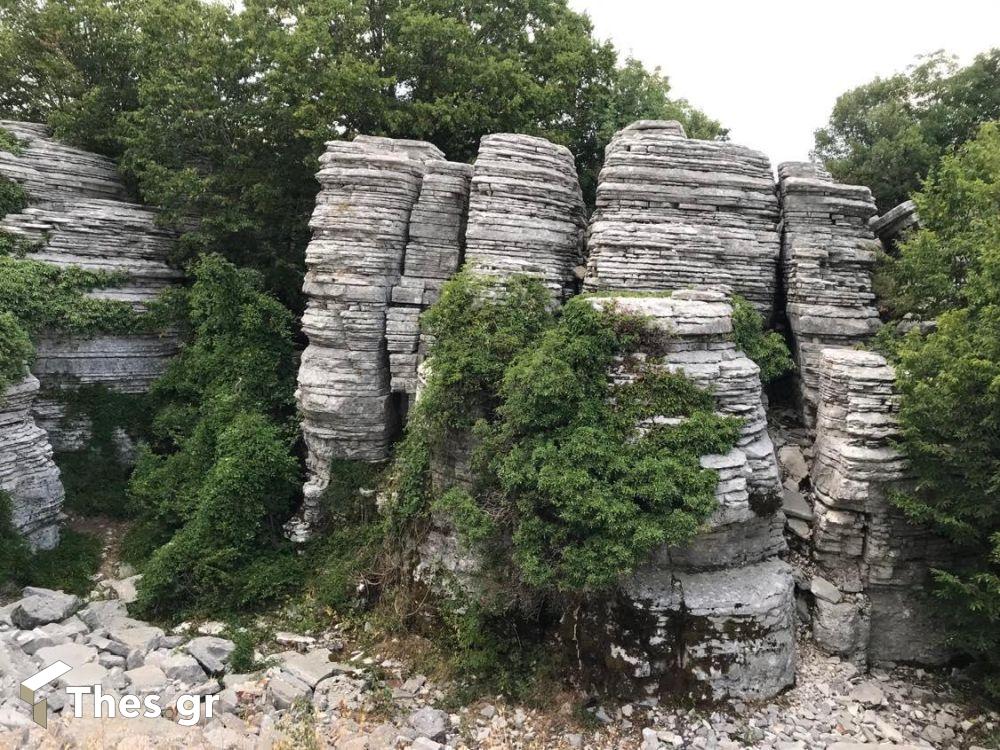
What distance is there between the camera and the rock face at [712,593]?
8586mm

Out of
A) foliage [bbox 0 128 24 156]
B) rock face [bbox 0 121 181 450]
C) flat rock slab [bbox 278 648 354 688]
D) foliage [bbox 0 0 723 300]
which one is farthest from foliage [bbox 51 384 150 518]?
flat rock slab [bbox 278 648 354 688]

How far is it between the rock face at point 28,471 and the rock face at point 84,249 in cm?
131

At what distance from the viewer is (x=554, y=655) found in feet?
A: 29.6

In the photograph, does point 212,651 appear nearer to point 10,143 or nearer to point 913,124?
point 10,143

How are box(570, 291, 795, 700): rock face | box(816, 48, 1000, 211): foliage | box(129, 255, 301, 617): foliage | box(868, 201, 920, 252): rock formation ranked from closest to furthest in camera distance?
box(570, 291, 795, 700): rock face
box(129, 255, 301, 617): foliage
box(868, 201, 920, 252): rock formation
box(816, 48, 1000, 211): foliage

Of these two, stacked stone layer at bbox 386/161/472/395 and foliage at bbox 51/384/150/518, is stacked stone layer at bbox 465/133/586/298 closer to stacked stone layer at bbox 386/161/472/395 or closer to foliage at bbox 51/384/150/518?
stacked stone layer at bbox 386/161/472/395

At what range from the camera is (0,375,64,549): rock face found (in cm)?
1159

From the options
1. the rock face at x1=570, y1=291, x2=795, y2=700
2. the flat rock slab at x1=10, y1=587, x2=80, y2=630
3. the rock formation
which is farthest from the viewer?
the rock formation

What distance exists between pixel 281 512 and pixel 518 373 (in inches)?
262

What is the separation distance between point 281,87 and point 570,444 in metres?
10.7

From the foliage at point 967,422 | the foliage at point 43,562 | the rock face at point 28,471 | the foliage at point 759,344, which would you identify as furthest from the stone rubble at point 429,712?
the foliage at point 759,344

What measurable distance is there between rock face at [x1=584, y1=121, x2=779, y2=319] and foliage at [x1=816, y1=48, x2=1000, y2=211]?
5.51 metres

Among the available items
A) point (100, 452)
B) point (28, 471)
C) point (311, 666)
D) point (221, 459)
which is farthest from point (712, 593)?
point (100, 452)

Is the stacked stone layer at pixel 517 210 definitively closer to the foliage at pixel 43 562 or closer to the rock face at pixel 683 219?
the rock face at pixel 683 219
